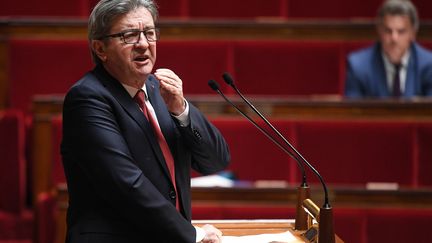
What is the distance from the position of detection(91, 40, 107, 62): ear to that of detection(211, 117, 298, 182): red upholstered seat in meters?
0.39

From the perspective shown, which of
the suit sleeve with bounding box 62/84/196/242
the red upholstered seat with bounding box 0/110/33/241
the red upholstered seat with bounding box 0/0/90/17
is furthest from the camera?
the red upholstered seat with bounding box 0/0/90/17

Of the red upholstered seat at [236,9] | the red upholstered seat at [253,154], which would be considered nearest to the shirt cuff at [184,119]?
the red upholstered seat at [253,154]

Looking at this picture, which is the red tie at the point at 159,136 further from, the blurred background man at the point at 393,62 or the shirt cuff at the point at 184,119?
the blurred background man at the point at 393,62

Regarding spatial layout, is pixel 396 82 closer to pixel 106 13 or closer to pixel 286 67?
pixel 286 67

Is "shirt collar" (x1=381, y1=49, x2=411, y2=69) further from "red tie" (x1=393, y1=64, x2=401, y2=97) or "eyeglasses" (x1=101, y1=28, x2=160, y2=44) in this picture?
"eyeglasses" (x1=101, y1=28, x2=160, y2=44)

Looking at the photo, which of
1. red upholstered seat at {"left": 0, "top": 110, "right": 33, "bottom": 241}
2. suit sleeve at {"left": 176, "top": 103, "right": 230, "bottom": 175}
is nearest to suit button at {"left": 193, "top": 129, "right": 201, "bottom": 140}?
suit sleeve at {"left": 176, "top": 103, "right": 230, "bottom": 175}

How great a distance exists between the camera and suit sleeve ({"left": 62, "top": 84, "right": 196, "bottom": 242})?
548 mm

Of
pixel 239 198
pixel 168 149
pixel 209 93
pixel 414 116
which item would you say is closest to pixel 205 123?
pixel 168 149

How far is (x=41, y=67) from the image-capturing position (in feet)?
3.75

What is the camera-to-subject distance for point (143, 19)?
1.90 feet

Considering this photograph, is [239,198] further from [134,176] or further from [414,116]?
[134,176]

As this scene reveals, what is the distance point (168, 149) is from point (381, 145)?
0.43 meters

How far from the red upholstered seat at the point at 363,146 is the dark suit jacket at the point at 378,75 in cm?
17

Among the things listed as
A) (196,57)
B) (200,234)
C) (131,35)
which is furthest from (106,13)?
(196,57)
